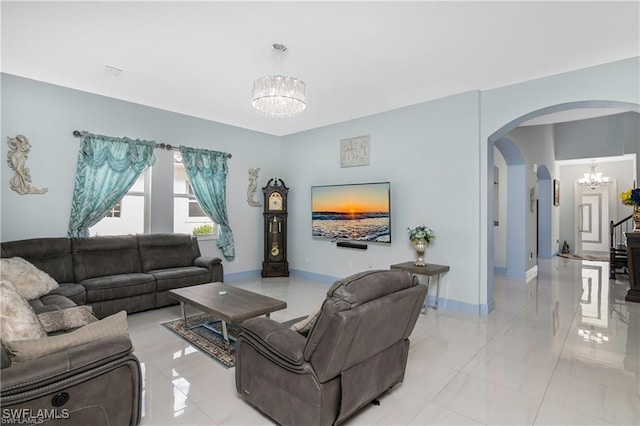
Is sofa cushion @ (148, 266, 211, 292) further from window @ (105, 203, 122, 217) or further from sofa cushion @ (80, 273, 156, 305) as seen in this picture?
window @ (105, 203, 122, 217)

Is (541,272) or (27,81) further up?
(27,81)

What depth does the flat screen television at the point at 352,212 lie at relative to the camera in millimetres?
5227

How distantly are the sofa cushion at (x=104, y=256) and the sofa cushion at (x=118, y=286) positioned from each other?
17cm

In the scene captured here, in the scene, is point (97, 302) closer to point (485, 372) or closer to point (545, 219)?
point (485, 372)

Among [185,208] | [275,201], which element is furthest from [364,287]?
[275,201]

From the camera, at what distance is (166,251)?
499 centimetres

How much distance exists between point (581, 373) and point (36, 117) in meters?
6.42

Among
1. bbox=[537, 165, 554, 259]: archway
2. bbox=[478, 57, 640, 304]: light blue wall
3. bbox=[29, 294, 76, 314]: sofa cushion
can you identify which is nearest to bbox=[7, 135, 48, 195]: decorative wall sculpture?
bbox=[29, 294, 76, 314]: sofa cushion

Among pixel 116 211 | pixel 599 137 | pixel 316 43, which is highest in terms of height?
pixel 599 137

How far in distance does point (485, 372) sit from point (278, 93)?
120 inches

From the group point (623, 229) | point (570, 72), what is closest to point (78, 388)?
point (570, 72)

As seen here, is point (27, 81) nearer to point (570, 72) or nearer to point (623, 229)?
point (570, 72)

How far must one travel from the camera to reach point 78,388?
1.64 meters

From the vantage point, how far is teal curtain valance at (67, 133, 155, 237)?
4.45 metres
